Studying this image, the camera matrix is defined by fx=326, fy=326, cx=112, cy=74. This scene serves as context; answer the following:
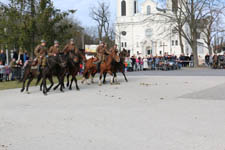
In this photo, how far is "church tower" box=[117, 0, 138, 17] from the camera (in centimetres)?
10825

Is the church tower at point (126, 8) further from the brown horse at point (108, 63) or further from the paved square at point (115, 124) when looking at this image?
the paved square at point (115, 124)

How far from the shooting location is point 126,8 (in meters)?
109

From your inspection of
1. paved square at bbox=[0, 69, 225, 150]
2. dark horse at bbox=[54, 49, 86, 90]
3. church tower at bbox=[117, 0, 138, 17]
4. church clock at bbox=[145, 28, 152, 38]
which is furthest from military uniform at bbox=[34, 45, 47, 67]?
church tower at bbox=[117, 0, 138, 17]

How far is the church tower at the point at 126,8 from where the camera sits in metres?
108

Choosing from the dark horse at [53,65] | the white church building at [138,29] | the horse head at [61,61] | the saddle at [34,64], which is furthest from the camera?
the white church building at [138,29]

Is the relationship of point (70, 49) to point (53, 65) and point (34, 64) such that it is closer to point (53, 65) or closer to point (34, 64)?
point (53, 65)

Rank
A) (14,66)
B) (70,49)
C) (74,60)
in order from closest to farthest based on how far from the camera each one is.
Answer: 1. (74,60)
2. (70,49)
3. (14,66)

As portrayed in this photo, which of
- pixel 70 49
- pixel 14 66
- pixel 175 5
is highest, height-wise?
pixel 175 5

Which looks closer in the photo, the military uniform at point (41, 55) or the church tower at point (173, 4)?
the military uniform at point (41, 55)

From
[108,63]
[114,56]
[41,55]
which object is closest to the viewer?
[41,55]

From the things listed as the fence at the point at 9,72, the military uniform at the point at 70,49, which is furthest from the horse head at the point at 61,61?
the fence at the point at 9,72

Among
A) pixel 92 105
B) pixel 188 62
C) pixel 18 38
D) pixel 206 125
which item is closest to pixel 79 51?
pixel 92 105

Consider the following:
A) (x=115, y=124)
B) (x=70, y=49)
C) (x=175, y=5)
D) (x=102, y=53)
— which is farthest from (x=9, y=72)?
(x=175, y=5)

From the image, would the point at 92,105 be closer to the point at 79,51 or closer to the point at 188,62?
the point at 79,51
